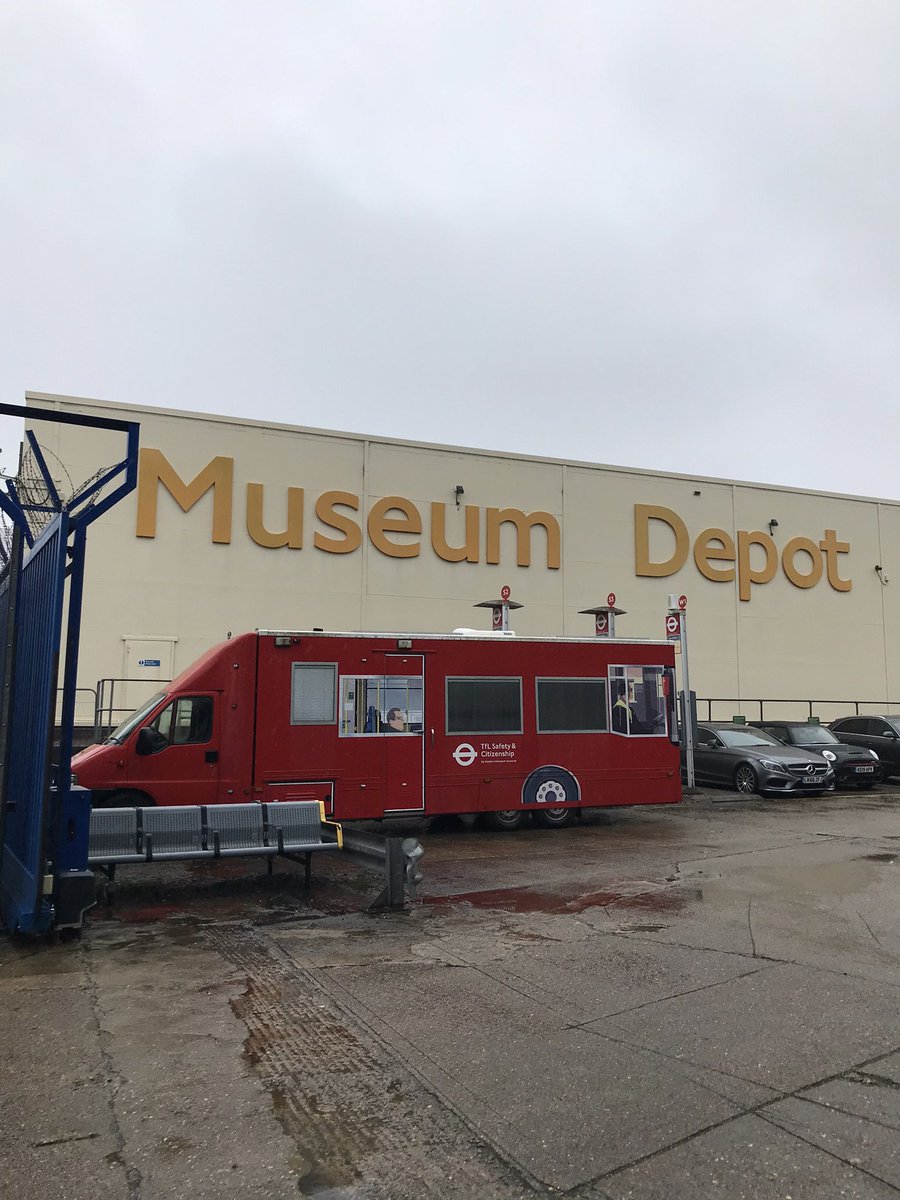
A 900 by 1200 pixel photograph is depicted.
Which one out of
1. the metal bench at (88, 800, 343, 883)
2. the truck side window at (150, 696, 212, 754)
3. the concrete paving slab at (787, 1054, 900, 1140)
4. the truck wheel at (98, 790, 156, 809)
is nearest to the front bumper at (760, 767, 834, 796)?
the truck side window at (150, 696, 212, 754)

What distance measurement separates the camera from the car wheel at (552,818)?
1352cm

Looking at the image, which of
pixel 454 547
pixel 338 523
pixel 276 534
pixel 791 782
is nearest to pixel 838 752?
pixel 791 782

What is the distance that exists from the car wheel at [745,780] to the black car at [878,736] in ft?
13.1

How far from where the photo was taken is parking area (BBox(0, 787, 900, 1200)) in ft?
11.1

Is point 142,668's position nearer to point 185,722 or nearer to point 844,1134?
point 185,722

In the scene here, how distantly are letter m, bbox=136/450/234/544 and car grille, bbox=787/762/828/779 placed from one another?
46.3 ft

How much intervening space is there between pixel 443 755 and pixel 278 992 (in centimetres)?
686

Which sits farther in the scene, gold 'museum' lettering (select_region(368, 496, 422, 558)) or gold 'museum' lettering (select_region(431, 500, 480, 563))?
gold 'museum' lettering (select_region(431, 500, 480, 563))

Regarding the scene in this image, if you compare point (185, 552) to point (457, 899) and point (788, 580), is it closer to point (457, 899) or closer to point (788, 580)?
point (457, 899)

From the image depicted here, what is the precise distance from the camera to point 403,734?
478 inches

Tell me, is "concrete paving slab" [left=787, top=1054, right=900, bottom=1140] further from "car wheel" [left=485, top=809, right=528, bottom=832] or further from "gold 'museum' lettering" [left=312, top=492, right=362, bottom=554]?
"gold 'museum' lettering" [left=312, top=492, right=362, bottom=554]

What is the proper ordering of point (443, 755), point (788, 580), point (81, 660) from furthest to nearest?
point (788, 580) < point (81, 660) < point (443, 755)

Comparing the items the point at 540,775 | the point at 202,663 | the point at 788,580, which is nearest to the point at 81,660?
the point at 202,663

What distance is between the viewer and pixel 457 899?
8398 mm
